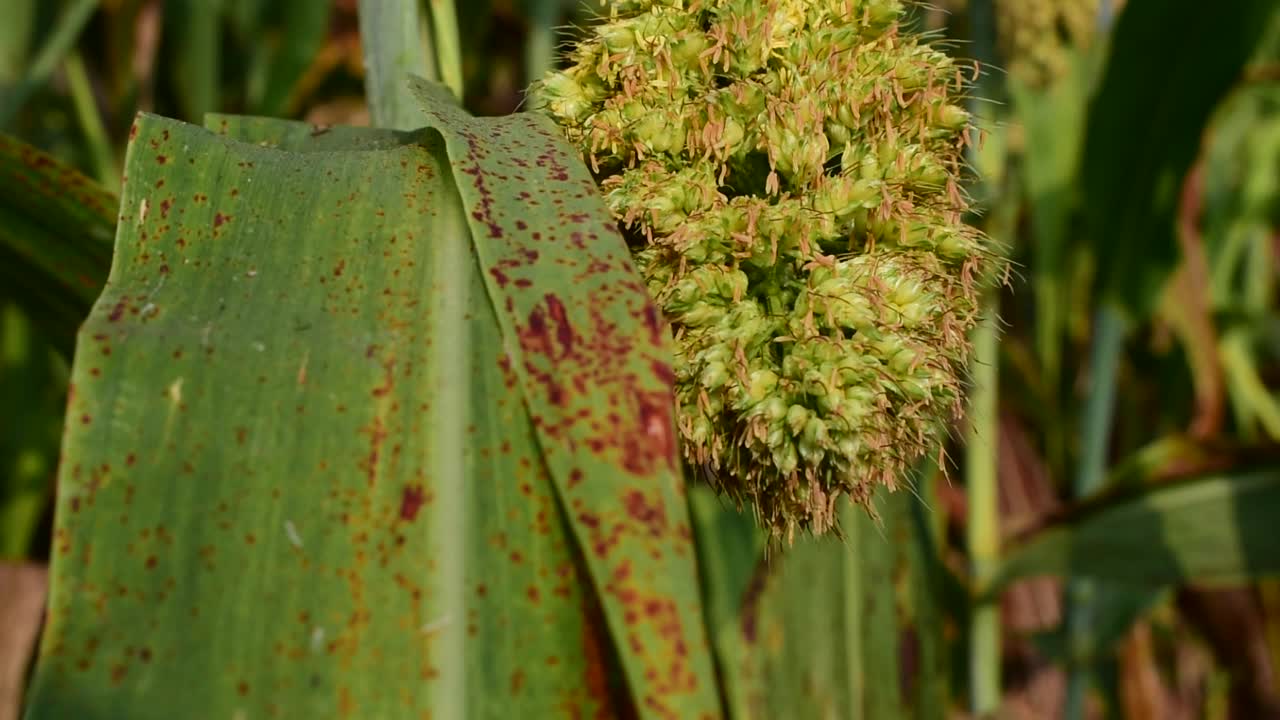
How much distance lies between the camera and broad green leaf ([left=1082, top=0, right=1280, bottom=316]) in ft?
5.62

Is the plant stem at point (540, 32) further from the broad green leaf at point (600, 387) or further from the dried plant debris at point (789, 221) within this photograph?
the broad green leaf at point (600, 387)

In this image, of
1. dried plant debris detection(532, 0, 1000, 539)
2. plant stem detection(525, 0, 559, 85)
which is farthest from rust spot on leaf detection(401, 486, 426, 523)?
plant stem detection(525, 0, 559, 85)

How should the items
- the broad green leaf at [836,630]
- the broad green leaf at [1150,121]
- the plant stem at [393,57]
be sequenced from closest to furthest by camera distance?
the plant stem at [393,57] → the broad green leaf at [836,630] → the broad green leaf at [1150,121]

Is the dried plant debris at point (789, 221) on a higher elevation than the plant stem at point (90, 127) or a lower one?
higher

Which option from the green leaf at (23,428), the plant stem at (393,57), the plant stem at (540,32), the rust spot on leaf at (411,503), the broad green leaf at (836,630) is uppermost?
the plant stem at (393,57)

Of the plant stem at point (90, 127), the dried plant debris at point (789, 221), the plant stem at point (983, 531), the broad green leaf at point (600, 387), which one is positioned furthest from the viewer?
the plant stem at point (90, 127)

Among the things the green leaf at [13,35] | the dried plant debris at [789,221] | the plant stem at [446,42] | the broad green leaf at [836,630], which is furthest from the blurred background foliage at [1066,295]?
the dried plant debris at [789,221]

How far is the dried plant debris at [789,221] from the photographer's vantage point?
2.39 ft

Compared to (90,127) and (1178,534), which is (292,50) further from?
(1178,534)

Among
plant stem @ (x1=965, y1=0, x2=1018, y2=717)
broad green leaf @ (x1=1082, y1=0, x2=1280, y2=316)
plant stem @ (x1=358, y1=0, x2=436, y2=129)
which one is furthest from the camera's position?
plant stem @ (x1=965, y1=0, x2=1018, y2=717)

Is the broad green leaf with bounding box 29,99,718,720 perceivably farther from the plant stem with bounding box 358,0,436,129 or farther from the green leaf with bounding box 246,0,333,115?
the green leaf with bounding box 246,0,333,115

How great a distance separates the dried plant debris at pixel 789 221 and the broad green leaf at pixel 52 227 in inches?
19.7

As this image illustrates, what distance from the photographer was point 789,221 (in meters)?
0.75

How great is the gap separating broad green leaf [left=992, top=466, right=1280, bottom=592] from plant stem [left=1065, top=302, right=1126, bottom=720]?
0.76ft
